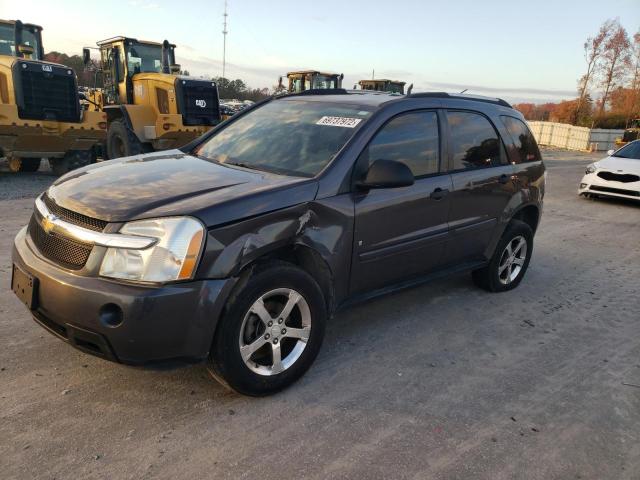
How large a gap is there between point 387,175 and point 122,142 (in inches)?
371

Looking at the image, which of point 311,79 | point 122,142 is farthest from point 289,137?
point 311,79

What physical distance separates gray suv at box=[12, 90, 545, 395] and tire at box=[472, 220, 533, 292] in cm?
29

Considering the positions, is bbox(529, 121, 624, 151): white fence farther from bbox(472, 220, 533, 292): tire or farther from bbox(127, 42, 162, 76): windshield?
bbox(472, 220, 533, 292): tire

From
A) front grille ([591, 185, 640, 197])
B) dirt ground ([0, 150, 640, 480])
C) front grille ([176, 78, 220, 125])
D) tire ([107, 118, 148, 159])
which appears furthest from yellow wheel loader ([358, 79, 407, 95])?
dirt ground ([0, 150, 640, 480])

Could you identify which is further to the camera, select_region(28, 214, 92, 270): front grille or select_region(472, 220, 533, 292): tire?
select_region(472, 220, 533, 292): tire

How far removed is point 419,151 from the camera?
387 cm

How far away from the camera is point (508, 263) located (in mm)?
5070

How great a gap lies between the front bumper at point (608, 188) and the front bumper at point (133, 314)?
10.5 m

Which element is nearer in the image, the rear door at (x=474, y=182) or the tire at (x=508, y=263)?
the rear door at (x=474, y=182)

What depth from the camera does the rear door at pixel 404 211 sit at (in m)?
3.44

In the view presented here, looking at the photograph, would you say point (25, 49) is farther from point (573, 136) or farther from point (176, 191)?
point (573, 136)

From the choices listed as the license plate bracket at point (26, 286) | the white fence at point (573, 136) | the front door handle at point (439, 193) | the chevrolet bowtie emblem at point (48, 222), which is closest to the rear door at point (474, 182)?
the front door handle at point (439, 193)

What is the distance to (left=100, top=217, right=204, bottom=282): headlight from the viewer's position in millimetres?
2549

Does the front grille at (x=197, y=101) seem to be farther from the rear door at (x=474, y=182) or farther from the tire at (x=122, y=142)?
the rear door at (x=474, y=182)
